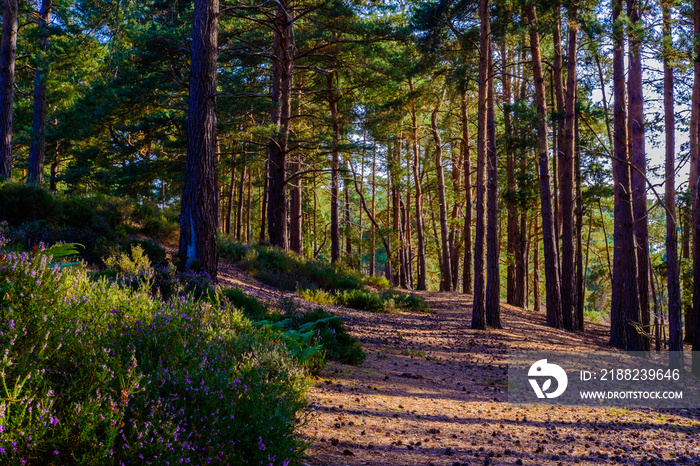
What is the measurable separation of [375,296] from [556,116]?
785cm

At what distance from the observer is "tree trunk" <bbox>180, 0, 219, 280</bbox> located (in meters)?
8.44

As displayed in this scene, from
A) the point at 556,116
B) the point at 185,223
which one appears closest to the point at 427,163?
the point at 556,116

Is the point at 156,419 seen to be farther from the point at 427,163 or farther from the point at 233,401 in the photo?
the point at 427,163

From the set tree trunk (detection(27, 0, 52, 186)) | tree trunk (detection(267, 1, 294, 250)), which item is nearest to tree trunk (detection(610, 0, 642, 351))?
tree trunk (detection(267, 1, 294, 250))

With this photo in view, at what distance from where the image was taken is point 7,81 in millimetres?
14859

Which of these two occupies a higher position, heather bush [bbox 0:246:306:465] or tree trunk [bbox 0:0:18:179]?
tree trunk [bbox 0:0:18:179]

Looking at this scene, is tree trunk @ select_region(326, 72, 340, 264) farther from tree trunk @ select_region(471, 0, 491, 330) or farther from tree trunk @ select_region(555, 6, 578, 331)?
tree trunk @ select_region(555, 6, 578, 331)

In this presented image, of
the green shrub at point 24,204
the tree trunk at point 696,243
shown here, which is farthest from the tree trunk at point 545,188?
the green shrub at point 24,204

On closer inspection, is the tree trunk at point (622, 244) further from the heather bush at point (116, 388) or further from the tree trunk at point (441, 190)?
the heather bush at point (116, 388)

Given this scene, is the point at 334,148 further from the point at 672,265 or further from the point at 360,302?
the point at 672,265

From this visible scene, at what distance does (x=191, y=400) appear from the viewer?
2629mm

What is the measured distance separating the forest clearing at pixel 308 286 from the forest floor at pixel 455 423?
0.04m

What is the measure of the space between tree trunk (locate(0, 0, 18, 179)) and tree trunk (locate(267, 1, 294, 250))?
8249 mm

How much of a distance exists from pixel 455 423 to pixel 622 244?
360 inches
